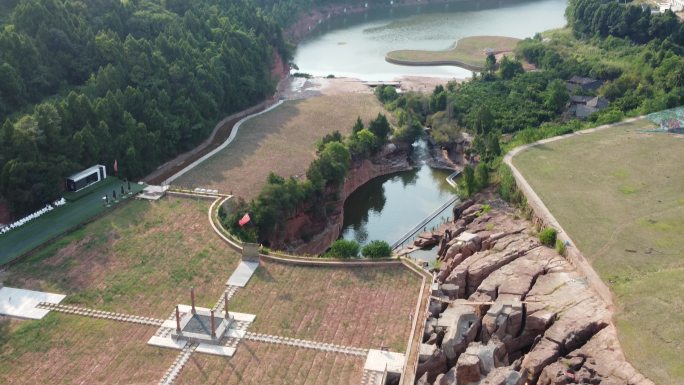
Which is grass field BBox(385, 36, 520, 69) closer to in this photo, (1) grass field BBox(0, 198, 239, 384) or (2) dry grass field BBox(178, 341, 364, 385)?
(1) grass field BBox(0, 198, 239, 384)

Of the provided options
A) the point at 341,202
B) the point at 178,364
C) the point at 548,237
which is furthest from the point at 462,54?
the point at 178,364

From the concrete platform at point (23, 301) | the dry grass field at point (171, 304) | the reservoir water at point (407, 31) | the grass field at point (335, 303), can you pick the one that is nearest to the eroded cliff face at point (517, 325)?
the grass field at point (335, 303)

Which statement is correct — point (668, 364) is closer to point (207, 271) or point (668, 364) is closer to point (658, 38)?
point (207, 271)

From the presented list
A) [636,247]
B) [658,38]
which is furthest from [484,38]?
[636,247]

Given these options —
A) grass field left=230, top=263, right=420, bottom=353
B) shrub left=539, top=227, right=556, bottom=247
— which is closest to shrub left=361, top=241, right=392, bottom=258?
grass field left=230, top=263, right=420, bottom=353

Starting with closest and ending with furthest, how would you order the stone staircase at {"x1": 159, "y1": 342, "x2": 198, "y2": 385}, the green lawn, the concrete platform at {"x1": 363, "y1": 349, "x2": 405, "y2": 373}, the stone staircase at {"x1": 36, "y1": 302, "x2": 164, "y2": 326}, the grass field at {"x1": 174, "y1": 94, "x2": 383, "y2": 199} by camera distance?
the stone staircase at {"x1": 159, "y1": 342, "x2": 198, "y2": 385} < the concrete platform at {"x1": 363, "y1": 349, "x2": 405, "y2": 373} < the stone staircase at {"x1": 36, "y1": 302, "x2": 164, "y2": 326} < the green lawn < the grass field at {"x1": 174, "y1": 94, "x2": 383, "y2": 199}
